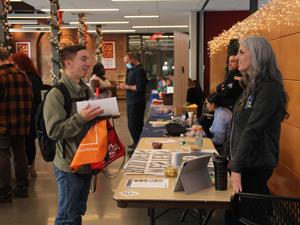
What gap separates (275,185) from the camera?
3.92 meters

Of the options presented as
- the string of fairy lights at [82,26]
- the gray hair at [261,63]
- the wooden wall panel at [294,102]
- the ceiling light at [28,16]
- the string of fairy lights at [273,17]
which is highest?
the ceiling light at [28,16]

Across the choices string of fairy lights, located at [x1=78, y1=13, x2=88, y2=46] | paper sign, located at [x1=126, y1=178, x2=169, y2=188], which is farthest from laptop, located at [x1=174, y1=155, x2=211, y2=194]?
string of fairy lights, located at [x1=78, y1=13, x2=88, y2=46]

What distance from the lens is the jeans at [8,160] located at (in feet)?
14.3

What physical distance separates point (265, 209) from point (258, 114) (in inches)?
19.6

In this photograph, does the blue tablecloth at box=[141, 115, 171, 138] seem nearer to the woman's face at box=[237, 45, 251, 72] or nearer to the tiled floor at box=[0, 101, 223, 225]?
the tiled floor at box=[0, 101, 223, 225]

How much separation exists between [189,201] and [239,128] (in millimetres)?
493

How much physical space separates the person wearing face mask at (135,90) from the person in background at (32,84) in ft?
5.91

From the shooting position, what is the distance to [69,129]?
7.65 ft

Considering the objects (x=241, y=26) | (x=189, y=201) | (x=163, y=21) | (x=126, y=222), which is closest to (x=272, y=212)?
(x=189, y=201)

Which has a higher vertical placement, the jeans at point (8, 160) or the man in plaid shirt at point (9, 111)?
the man in plaid shirt at point (9, 111)

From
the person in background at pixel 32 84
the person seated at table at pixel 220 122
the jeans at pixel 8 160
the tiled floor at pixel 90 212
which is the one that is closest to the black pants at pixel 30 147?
the person in background at pixel 32 84

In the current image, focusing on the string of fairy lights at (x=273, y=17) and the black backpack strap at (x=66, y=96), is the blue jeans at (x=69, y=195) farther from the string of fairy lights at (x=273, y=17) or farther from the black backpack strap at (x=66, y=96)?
the string of fairy lights at (x=273, y=17)

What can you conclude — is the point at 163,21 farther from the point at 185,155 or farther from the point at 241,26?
the point at 185,155

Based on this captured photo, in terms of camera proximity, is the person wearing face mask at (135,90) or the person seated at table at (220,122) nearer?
the person seated at table at (220,122)
